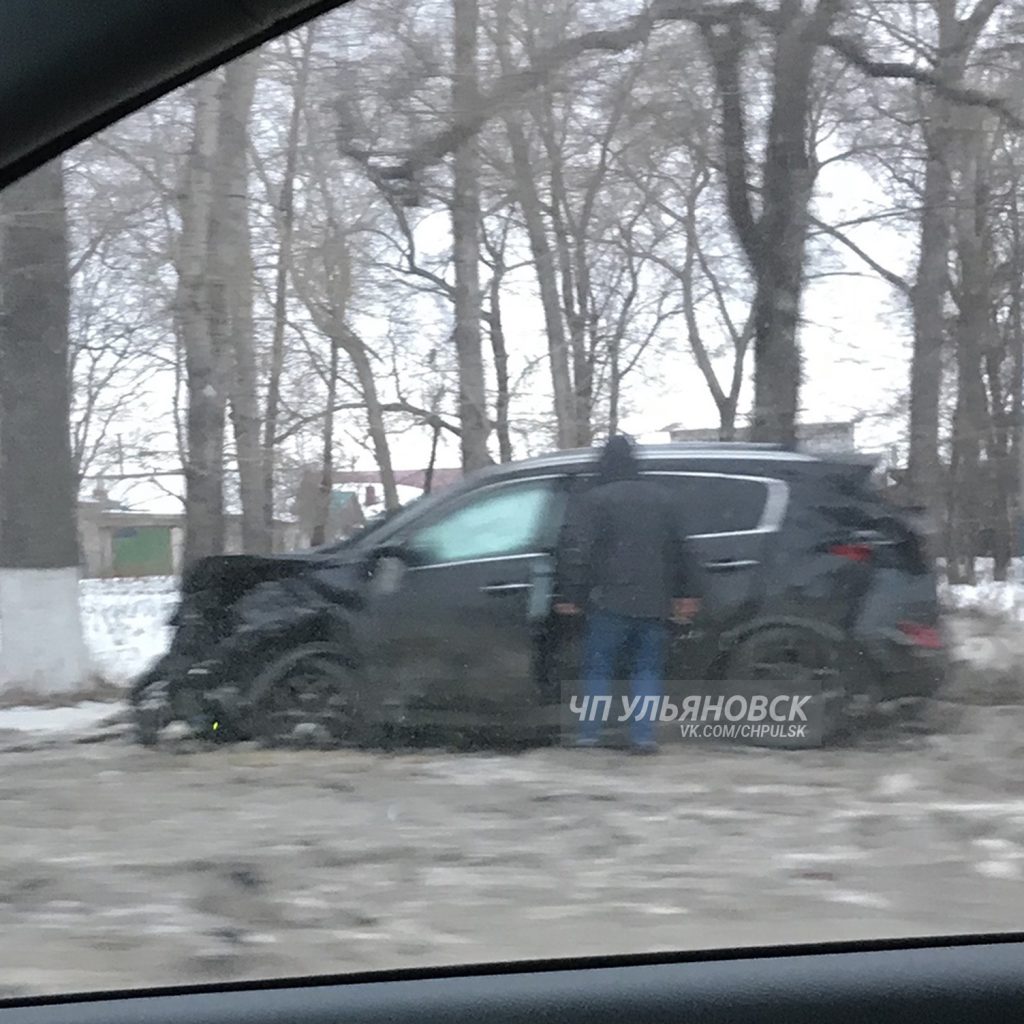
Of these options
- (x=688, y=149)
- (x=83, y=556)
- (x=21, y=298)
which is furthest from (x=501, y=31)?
(x=83, y=556)

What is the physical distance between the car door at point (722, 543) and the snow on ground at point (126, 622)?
1.33 m

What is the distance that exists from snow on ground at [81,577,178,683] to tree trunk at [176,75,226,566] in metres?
0.15

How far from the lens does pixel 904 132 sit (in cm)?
300

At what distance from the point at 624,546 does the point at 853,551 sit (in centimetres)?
60

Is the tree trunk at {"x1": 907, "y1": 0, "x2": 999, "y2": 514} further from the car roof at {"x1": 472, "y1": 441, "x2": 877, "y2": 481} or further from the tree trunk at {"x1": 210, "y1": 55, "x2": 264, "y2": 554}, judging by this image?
the tree trunk at {"x1": 210, "y1": 55, "x2": 264, "y2": 554}

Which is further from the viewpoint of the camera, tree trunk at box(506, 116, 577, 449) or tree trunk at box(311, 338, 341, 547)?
tree trunk at box(311, 338, 341, 547)

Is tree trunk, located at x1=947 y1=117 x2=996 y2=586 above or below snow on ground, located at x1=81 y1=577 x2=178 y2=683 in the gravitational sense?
above

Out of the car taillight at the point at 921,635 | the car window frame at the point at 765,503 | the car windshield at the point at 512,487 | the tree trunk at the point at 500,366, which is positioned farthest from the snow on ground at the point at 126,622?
the car taillight at the point at 921,635

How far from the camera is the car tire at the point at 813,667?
9.36 ft

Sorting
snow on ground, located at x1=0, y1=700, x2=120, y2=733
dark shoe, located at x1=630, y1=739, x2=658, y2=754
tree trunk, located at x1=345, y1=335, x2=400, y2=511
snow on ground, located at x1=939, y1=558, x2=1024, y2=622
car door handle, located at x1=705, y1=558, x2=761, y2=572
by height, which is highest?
tree trunk, located at x1=345, y1=335, x2=400, y2=511

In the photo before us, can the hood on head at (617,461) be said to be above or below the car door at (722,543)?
above

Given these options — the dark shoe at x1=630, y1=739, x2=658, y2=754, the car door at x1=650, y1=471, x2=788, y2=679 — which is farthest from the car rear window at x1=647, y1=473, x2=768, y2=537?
the dark shoe at x1=630, y1=739, x2=658, y2=754

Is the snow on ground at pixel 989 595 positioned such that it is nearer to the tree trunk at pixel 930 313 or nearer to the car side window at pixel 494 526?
the tree trunk at pixel 930 313

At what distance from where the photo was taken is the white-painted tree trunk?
3.11 meters
